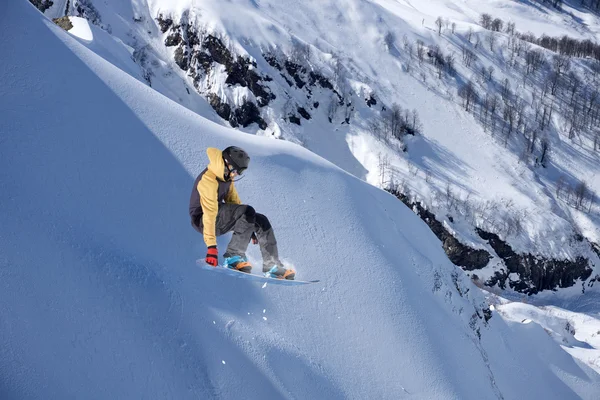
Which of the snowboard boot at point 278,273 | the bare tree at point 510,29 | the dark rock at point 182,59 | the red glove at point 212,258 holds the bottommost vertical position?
the dark rock at point 182,59

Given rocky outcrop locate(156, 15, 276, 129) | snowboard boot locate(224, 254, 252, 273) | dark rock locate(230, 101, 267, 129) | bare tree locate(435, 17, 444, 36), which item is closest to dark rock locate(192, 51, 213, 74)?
rocky outcrop locate(156, 15, 276, 129)

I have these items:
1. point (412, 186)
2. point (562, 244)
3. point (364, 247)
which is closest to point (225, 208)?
point (364, 247)

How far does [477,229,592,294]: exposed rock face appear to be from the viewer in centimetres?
6412

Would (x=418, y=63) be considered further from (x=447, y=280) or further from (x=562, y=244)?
(x=447, y=280)

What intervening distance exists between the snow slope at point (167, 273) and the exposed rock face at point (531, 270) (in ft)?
132

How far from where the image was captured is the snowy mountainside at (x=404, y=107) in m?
65.8

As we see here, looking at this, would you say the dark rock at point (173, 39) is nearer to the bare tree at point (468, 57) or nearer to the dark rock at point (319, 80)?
the dark rock at point (319, 80)

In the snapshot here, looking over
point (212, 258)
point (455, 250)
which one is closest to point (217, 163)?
point (212, 258)

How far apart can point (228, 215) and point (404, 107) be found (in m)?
69.9

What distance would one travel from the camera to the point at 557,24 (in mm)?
121750

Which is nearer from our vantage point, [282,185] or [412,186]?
[282,185]

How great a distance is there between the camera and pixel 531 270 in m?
64.4

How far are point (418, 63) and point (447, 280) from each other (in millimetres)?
66335

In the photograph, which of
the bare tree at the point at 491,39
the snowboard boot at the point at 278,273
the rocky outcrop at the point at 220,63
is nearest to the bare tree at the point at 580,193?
the bare tree at the point at 491,39
